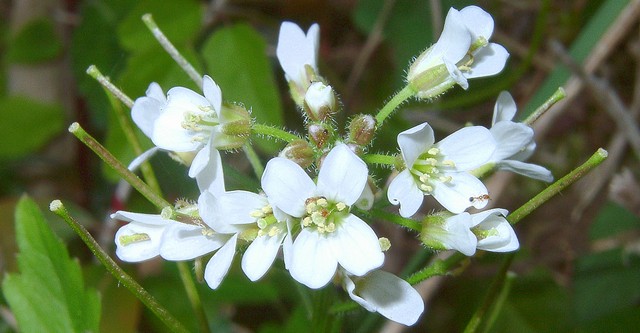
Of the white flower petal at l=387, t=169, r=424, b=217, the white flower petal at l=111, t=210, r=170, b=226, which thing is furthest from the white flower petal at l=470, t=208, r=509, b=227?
the white flower petal at l=111, t=210, r=170, b=226

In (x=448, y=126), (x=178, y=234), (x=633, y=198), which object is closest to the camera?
(x=178, y=234)

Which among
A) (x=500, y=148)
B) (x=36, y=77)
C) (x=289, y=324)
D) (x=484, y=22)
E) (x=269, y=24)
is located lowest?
(x=289, y=324)

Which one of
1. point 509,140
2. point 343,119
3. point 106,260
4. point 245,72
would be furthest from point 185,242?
point 343,119

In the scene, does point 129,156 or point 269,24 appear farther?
point 269,24

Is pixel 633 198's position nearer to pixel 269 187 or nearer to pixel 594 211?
pixel 594 211

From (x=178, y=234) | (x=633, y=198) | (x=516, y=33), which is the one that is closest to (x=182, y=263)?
(x=178, y=234)

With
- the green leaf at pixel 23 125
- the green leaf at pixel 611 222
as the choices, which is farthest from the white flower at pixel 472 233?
the green leaf at pixel 23 125

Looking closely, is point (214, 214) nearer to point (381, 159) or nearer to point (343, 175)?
point (343, 175)

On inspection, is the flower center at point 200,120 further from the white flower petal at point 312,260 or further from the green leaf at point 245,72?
the green leaf at point 245,72

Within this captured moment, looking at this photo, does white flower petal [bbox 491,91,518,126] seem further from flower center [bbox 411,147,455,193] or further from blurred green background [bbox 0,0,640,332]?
blurred green background [bbox 0,0,640,332]
